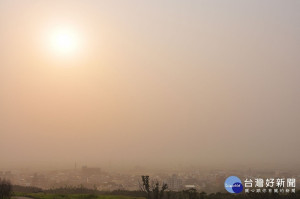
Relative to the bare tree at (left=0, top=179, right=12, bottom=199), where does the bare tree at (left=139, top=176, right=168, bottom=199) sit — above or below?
above

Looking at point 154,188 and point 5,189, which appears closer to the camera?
point 154,188

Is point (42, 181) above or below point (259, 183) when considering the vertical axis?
below

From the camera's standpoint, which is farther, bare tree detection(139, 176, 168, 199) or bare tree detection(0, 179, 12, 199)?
bare tree detection(0, 179, 12, 199)

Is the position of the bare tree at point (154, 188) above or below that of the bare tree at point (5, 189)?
above

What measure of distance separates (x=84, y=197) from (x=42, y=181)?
23.4 meters

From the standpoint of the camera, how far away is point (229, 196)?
3050cm

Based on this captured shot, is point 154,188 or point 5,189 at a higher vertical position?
point 154,188

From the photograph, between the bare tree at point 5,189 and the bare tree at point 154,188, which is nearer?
the bare tree at point 154,188

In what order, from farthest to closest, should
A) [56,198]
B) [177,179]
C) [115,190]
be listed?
[177,179], [115,190], [56,198]

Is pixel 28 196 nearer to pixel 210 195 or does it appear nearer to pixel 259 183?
pixel 210 195

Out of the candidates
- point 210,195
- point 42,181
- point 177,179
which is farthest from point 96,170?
point 210,195

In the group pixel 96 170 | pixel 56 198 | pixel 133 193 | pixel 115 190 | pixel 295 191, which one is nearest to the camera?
pixel 56 198

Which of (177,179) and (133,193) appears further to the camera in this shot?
(177,179)

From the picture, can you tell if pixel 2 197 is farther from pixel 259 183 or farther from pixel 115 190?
pixel 259 183
